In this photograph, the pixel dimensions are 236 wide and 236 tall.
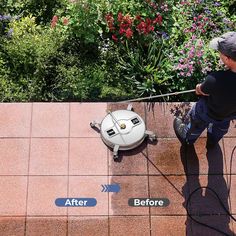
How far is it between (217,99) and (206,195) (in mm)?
1584

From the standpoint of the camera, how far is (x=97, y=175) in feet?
17.1

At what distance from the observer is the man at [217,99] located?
3912 millimetres

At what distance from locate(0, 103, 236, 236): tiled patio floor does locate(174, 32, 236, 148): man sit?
41 cm

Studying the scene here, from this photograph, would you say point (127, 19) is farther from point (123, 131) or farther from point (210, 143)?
point (210, 143)

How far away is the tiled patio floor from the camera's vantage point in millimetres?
4973

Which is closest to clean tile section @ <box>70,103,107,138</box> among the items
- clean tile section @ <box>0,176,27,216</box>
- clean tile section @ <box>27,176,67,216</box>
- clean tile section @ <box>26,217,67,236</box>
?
clean tile section @ <box>27,176,67,216</box>

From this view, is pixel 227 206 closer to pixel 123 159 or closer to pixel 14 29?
pixel 123 159

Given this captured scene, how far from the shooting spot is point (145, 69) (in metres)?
5.80

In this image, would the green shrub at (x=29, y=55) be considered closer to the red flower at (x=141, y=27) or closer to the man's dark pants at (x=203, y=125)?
the red flower at (x=141, y=27)

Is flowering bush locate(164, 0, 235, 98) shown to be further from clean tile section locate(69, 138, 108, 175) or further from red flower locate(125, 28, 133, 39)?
clean tile section locate(69, 138, 108, 175)

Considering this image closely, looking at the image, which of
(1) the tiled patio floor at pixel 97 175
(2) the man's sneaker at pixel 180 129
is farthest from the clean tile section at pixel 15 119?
(2) the man's sneaker at pixel 180 129

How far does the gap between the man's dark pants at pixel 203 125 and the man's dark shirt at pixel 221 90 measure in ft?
0.92

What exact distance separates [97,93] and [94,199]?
1.56m

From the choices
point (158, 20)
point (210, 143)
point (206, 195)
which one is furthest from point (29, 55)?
point (206, 195)
